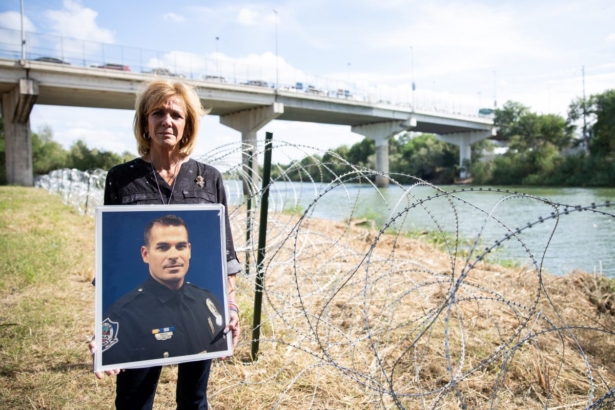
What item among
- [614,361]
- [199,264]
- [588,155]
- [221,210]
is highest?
A: [588,155]

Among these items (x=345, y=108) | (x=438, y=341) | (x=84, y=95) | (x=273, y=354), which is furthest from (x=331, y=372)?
(x=345, y=108)

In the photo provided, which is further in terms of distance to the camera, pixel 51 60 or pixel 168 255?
pixel 51 60

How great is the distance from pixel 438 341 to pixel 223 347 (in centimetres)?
309

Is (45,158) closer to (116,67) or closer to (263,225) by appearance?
(116,67)

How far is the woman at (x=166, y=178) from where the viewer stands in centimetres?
217

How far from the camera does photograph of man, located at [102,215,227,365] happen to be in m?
1.94

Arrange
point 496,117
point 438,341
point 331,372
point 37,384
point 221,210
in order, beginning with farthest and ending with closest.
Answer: point 496,117 → point 438,341 → point 331,372 → point 37,384 → point 221,210

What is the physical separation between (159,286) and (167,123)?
789 millimetres

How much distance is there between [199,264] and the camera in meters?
2.10

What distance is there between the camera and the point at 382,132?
154ft

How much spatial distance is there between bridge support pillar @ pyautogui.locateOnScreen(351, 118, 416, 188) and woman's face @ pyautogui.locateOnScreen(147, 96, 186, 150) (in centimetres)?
4343

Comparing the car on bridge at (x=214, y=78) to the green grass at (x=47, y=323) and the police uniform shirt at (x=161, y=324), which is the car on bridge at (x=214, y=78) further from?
the police uniform shirt at (x=161, y=324)

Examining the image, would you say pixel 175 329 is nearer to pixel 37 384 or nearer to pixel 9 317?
pixel 37 384

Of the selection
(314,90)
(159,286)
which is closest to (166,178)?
(159,286)
